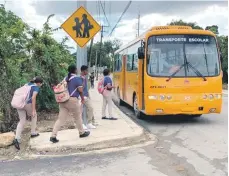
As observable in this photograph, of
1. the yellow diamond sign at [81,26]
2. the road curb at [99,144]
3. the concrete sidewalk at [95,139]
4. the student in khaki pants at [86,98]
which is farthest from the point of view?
the student in khaki pants at [86,98]

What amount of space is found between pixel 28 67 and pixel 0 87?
195 cm

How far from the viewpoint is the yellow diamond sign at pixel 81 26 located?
31.5ft

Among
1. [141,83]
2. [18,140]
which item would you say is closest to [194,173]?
[18,140]

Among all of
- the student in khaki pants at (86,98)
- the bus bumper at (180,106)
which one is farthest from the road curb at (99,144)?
the bus bumper at (180,106)

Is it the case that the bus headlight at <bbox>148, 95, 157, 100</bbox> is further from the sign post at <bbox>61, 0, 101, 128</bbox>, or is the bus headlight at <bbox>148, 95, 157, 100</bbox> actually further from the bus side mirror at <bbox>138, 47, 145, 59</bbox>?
the sign post at <bbox>61, 0, 101, 128</bbox>

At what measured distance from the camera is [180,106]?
11.4 meters

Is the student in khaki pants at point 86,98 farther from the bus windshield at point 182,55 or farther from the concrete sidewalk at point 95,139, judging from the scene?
the bus windshield at point 182,55

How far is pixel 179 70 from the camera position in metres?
11.5

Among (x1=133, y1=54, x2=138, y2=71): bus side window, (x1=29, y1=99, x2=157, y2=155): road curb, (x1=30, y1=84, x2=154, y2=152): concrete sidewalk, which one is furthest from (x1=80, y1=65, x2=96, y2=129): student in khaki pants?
(x1=133, y1=54, x2=138, y2=71): bus side window

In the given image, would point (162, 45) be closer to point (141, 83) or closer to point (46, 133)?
point (141, 83)

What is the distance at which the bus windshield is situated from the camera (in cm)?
1154

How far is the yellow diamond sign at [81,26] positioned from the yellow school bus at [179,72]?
2.23 meters

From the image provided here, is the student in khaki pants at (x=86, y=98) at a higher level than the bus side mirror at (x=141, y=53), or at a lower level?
lower

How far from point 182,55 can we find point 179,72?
535mm
